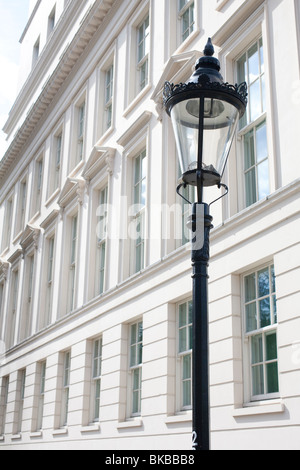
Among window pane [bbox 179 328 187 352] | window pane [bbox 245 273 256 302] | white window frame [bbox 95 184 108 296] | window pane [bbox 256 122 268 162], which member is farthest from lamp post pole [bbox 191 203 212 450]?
white window frame [bbox 95 184 108 296]

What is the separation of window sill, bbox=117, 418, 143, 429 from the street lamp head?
9758mm

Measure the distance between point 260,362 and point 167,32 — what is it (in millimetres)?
9618

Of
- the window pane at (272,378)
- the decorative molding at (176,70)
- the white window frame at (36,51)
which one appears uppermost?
the white window frame at (36,51)

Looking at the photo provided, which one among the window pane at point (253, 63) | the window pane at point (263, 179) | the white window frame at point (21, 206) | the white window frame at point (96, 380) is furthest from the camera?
the white window frame at point (21, 206)

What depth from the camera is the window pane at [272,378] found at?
10.8 metres

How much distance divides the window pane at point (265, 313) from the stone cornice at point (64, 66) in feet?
43.9

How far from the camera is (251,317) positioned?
1176 centimetres

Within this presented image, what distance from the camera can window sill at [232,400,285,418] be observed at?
1015cm

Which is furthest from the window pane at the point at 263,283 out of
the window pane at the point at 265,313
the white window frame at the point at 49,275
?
the white window frame at the point at 49,275

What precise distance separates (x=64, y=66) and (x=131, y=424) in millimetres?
14435

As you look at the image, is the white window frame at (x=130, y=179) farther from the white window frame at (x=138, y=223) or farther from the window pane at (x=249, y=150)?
the window pane at (x=249, y=150)

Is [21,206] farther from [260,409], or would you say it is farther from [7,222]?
[260,409]

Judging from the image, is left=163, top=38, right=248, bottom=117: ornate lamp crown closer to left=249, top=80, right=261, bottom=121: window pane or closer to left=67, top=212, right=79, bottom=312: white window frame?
left=249, top=80, right=261, bottom=121: window pane

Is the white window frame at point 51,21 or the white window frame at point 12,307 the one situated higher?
the white window frame at point 51,21
